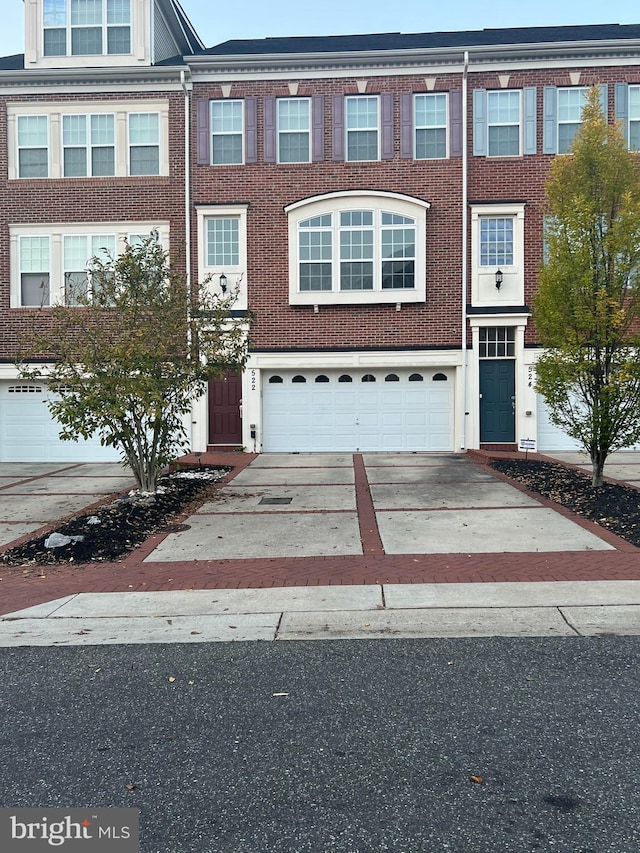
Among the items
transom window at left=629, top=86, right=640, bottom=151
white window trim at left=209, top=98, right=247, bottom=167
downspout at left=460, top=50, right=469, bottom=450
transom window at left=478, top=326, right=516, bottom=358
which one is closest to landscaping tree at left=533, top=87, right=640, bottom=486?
downspout at left=460, top=50, right=469, bottom=450

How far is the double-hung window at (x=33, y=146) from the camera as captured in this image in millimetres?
18141

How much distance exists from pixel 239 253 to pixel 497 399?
8.33 metres

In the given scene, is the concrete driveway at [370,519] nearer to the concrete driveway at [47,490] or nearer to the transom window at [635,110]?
the concrete driveway at [47,490]

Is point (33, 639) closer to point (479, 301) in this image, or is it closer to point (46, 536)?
point (46, 536)

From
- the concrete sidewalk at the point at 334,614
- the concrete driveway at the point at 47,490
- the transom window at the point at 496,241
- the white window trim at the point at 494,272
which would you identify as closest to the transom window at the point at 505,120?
the white window trim at the point at 494,272

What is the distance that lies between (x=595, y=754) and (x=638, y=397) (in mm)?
8114

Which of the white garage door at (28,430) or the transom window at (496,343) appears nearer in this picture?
the transom window at (496,343)

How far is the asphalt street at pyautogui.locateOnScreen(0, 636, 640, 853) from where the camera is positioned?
2740 mm

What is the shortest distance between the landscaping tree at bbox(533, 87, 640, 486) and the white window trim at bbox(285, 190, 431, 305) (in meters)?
6.88

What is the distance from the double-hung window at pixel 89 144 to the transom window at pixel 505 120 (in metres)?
10.6

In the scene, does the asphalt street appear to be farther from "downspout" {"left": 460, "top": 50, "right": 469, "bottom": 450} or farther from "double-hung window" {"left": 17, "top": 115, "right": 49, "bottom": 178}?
"double-hung window" {"left": 17, "top": 115, "right": 49, "bottom": 178}

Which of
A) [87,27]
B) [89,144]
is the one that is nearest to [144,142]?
[89,144]

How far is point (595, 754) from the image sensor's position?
3268 millimetres

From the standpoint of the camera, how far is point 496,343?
17.8 meters
